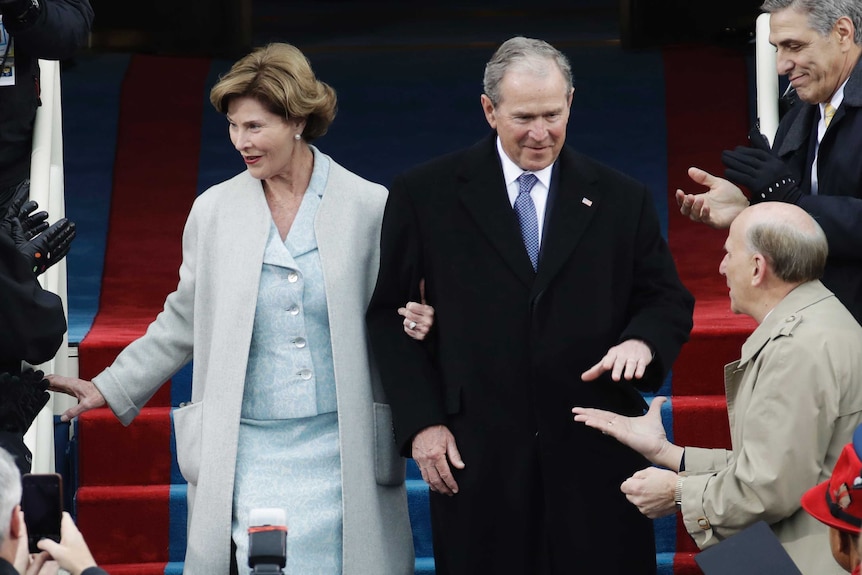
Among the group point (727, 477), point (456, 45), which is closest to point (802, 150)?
point (727, 477)

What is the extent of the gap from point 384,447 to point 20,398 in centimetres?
93

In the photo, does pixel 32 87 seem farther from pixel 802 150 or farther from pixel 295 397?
pixel 802 150

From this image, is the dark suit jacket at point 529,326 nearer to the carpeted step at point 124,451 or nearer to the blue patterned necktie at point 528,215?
the blue patterned necktie at point 528,215

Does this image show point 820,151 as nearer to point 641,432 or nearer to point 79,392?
point 641,432

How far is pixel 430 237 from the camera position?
395cm

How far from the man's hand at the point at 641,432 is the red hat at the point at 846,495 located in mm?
811

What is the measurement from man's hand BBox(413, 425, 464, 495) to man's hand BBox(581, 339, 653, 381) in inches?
14.9

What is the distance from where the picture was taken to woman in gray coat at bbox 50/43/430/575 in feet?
12.8

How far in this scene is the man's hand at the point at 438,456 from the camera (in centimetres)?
386

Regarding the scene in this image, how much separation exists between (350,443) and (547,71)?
41.7 inches

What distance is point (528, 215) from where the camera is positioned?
3.95m

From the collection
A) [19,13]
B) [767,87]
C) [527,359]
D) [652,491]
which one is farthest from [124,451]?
[767,87]

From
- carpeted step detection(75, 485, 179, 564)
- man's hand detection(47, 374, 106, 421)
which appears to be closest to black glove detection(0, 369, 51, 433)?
man's hand detection(47, 374, 106, 421)

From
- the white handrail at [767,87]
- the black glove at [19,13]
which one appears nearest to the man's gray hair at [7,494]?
the black glove at [19,13]
